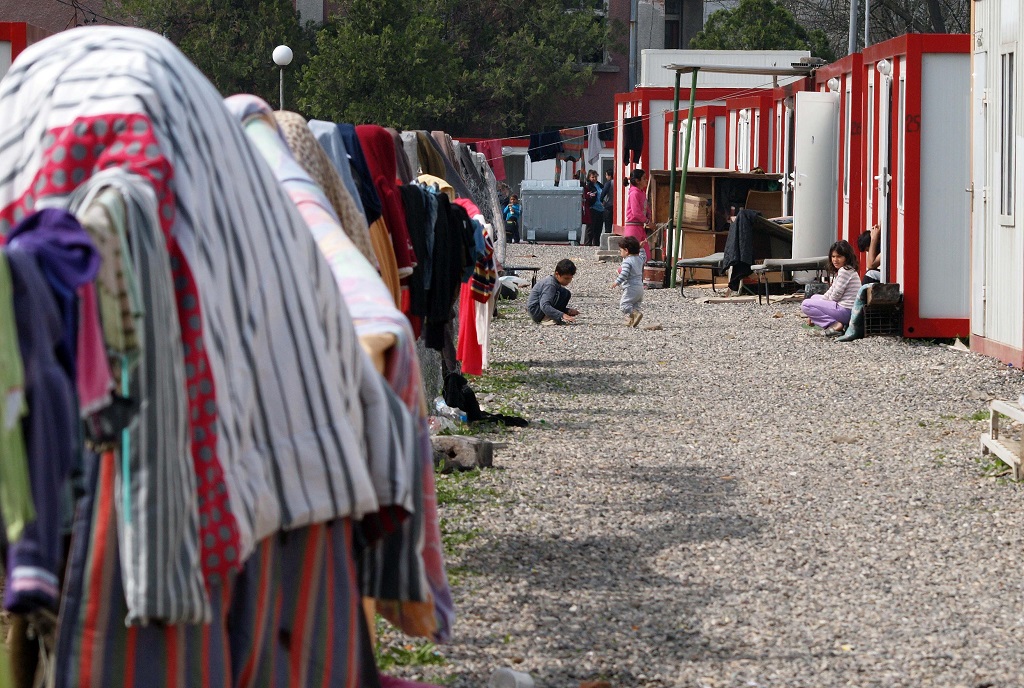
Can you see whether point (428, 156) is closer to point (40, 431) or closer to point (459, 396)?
point (459, 396)

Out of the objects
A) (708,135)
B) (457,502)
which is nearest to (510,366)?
(457,502)

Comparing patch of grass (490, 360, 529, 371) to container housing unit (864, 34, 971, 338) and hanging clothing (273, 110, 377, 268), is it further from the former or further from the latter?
hanging clothing (273, 110, 377, 268)

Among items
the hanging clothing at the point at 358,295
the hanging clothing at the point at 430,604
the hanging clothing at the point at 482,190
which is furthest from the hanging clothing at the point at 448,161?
the hanging clothing at the point at 430,604

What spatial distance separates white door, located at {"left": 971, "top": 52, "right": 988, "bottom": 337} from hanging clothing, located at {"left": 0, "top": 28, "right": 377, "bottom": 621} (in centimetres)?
923

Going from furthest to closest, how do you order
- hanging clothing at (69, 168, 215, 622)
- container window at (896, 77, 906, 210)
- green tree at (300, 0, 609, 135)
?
green tree at (300, 0, 609, 135) → container window at (896, 77, 906, 210) → hanging clothing at (69, 168, 215, 622)

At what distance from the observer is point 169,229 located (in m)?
1.97

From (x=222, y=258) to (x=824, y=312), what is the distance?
11.7 meters

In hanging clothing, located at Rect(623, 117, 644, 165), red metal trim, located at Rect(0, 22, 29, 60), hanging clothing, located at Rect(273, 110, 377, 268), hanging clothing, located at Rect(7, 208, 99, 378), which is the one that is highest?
hanging clothing, located at Rect(623, 117, 644, 165)

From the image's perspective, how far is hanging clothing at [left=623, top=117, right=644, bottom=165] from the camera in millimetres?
26844

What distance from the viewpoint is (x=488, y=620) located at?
15.1 feet

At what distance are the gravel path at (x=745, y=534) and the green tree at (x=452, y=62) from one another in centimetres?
3226

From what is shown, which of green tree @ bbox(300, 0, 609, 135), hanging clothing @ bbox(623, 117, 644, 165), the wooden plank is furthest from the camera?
green tree @ bbox(300, 0, 609, 135)

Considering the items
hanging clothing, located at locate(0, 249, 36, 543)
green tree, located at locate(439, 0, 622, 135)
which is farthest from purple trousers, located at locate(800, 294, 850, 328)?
green tree, located at locate(439, 0, 622, 135)

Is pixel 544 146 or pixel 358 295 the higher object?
pixel 544 146
